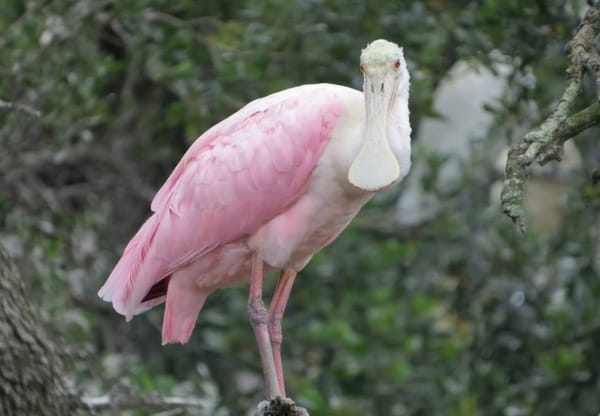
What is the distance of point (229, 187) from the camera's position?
17.1 feet

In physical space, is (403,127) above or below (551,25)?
below

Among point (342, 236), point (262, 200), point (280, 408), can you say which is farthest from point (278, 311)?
point (342, 236)

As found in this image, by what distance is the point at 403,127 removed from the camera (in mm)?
4930

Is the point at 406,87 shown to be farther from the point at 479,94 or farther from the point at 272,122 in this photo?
the point at 479,94

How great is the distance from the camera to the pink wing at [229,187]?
5.09 meters

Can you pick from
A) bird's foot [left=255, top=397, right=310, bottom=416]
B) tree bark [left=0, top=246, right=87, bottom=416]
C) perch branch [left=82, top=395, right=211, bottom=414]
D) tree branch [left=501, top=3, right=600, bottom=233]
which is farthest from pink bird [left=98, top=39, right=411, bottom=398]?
tree branch [left=501, top=3, right=600, bottom=233]

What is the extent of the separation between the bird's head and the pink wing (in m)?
0.26

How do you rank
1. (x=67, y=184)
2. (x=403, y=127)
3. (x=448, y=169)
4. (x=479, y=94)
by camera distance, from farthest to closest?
(x=479, y=94)
(x=448, y=169)
(x=67, y=184)
(x=403, y=127)

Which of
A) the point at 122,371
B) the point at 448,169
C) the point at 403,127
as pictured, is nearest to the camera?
the point at 403,127

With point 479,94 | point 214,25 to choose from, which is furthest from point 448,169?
point 214,25

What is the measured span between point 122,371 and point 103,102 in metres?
1.20

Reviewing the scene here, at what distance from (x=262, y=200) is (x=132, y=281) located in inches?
20.8

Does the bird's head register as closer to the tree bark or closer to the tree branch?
the tree branch

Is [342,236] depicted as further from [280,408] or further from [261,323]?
[280,408]
